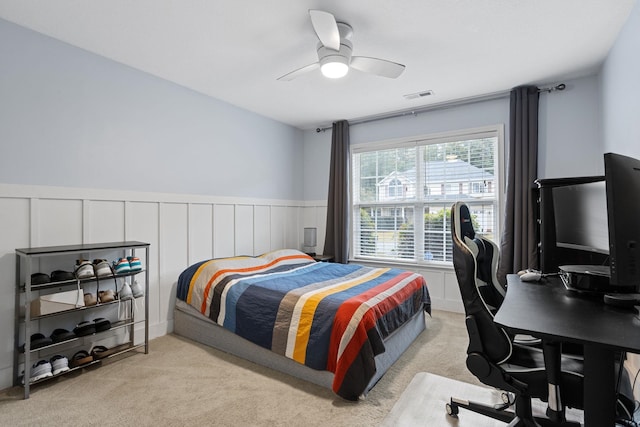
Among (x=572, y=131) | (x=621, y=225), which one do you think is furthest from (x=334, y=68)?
(x=572, y=131)

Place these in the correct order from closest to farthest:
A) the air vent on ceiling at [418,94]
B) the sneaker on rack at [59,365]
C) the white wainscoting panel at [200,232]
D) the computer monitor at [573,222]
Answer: the computer monitor at [573,222] → the sneaker on rack at [59,365] → the white wainscoting panel at [200,232] → the air vent on ceiling at [418,94]

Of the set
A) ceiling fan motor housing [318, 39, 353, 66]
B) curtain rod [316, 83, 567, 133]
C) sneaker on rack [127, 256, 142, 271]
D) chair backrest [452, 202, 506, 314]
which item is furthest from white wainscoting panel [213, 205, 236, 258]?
chair backrest [452, 202, 506, 314]

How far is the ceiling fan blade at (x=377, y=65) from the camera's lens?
240cm

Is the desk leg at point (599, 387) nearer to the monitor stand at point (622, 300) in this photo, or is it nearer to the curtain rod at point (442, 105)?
the monitor stand at point (622, 300)

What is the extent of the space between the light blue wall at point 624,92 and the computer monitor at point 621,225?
1.28 meters

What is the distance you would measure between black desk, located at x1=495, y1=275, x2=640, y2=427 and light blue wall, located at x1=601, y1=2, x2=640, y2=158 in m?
1.50

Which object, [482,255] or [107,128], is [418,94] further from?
[107,128]

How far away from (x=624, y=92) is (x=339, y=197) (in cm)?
303

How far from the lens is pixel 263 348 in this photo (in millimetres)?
2510

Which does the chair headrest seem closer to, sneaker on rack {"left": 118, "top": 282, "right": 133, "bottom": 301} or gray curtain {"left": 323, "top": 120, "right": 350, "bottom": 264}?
sneaker on rack {"left": 118, "top": 282, "right": 133, "bottom": 301}

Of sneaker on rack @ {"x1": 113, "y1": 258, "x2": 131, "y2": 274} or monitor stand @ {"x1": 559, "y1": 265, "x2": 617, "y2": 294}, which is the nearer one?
monitor stand @ {"x1": 559, "y1": 265, "x2": 617, "y2": 294}

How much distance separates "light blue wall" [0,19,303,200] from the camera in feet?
7.63

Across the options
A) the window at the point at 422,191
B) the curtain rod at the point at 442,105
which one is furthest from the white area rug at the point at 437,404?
the curtain rod at the point at 442,105

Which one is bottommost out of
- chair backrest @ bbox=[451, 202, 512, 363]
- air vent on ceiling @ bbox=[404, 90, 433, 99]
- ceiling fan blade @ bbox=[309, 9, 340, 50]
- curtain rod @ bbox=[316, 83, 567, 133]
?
chair backrest @ bbox=[451, 202, 512, 363]
